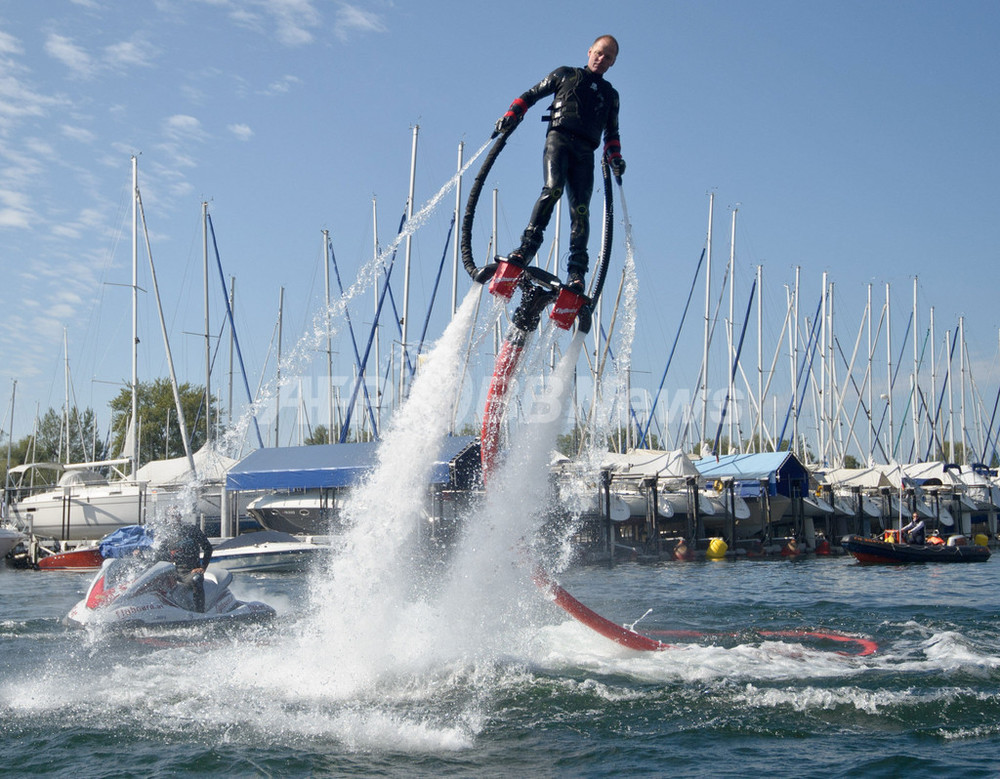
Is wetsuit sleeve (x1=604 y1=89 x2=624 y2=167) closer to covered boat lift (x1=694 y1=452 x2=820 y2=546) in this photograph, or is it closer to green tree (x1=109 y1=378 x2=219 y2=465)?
covered boat lift (x1=694 y1=452 x2=820 y2=546)

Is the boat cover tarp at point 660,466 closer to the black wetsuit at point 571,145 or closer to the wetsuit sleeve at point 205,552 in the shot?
the wetsuit sleeve at point 205,552

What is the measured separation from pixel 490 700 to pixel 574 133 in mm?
7809

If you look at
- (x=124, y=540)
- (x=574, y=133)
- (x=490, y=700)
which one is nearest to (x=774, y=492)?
(x=124, y=540)

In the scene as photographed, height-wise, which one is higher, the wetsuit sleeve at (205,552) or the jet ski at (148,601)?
the wetsuit sleeve at (205,552)

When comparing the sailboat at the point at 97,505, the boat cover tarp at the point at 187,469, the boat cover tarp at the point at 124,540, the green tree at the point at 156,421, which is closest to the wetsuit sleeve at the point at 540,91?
the boat cover tarp at the point at 124,540

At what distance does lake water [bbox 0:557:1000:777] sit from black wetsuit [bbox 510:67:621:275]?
541cm

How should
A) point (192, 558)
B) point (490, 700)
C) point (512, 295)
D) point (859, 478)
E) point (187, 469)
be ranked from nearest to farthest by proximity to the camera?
point (512, 295) < point (490, 700) < point (192, 558) < point (187, 469) < point (859, 478)

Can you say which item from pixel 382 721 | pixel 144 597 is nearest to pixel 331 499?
pixel 144 597

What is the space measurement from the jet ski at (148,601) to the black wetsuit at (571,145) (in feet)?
35.8

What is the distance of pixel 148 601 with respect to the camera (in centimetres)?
1805

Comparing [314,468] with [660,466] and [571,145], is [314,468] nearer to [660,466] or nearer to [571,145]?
[660,466]

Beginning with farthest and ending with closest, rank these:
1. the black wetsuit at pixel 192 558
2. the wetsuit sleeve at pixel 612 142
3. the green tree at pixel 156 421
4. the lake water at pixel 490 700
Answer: the green tree at pixel 156 421, the black wetsuit at pixel 192 558, the wetsuit sleeve at pixel 612 142, the lake water at pixel 490 700

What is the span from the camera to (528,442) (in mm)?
13852

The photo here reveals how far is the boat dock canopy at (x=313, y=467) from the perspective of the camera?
118 ft
